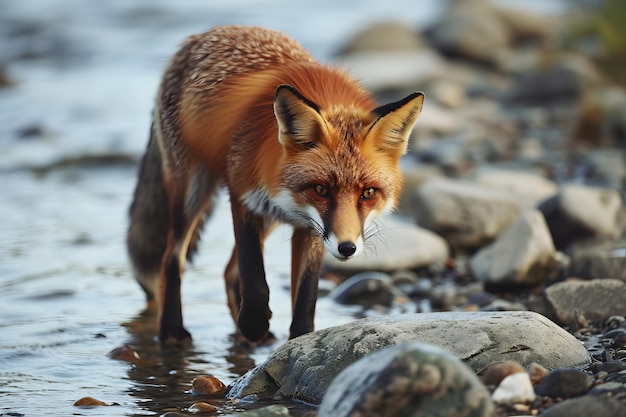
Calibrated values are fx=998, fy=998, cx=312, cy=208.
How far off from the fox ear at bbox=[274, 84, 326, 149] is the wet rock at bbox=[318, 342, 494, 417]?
1.51 meters

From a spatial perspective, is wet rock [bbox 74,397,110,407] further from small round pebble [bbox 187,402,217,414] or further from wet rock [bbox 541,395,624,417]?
wet rock [bbox 541,395,624,417]

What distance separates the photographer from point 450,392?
3520 millimetres

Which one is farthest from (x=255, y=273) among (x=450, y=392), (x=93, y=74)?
(x=93, y=74)

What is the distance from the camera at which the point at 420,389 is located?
350cm

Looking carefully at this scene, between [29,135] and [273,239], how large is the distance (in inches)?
211

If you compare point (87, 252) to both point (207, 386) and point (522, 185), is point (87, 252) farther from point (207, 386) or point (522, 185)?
point (522, 185)

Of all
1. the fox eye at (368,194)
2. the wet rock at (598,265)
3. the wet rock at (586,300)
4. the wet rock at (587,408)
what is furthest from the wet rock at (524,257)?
the wet rock at (587,408)

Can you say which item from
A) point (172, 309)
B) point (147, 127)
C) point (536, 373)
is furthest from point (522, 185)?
point (147, 127)

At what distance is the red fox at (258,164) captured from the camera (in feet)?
15.6

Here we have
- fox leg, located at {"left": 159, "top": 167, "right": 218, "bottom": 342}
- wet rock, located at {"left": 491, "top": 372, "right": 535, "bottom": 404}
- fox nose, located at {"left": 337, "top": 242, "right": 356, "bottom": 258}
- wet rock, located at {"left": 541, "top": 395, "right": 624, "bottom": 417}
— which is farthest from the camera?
fox leg, located at {"left": 159, "top": 167, "right": 218, "bottom": 342}

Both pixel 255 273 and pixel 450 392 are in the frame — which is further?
pixel 255 273

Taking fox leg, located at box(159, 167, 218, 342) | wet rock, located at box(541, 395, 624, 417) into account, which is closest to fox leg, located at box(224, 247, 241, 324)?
fox leg, located at box(159, 167, 218, 342)

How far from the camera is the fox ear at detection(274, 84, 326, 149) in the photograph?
4652 millimetres

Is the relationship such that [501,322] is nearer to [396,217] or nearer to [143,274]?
[143,274]
